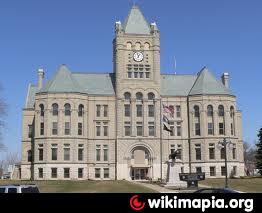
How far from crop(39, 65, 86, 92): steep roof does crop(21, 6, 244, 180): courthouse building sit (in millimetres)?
163

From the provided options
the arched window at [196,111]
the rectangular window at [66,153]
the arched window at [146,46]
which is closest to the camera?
the rectangular window at [66,153]

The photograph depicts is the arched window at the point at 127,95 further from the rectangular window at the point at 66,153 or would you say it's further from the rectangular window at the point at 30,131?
the rectangular window at the point at 30,131

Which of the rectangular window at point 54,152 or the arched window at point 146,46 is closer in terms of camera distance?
the rectangular window at point 54,152

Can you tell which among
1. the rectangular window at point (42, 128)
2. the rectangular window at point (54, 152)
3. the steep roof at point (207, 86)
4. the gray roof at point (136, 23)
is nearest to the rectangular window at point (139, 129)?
the steep roof at point (207, 86)

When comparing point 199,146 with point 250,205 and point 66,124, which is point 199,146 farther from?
point 250,205

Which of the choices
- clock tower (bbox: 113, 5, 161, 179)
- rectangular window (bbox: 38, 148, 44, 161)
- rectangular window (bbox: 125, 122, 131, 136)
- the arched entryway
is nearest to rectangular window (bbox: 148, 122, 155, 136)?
clock tower (bbox: 113, 5, 161, 179)

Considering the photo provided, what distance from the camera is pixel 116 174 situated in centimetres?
7944

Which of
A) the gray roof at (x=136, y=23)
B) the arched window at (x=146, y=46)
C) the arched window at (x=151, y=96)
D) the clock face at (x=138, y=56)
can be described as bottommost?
the arched window at (x=151, y=96)

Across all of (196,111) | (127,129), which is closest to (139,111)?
(127,129)

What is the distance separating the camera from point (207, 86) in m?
84.2

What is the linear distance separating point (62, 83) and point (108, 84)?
8.18 meters

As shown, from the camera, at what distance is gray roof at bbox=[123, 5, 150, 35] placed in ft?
275

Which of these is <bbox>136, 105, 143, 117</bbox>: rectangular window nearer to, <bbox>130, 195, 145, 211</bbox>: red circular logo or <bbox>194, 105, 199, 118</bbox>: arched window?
<bbox>194, 105, 199, 118</bbox>: arched window

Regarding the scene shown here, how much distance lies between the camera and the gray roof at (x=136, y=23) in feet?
275
